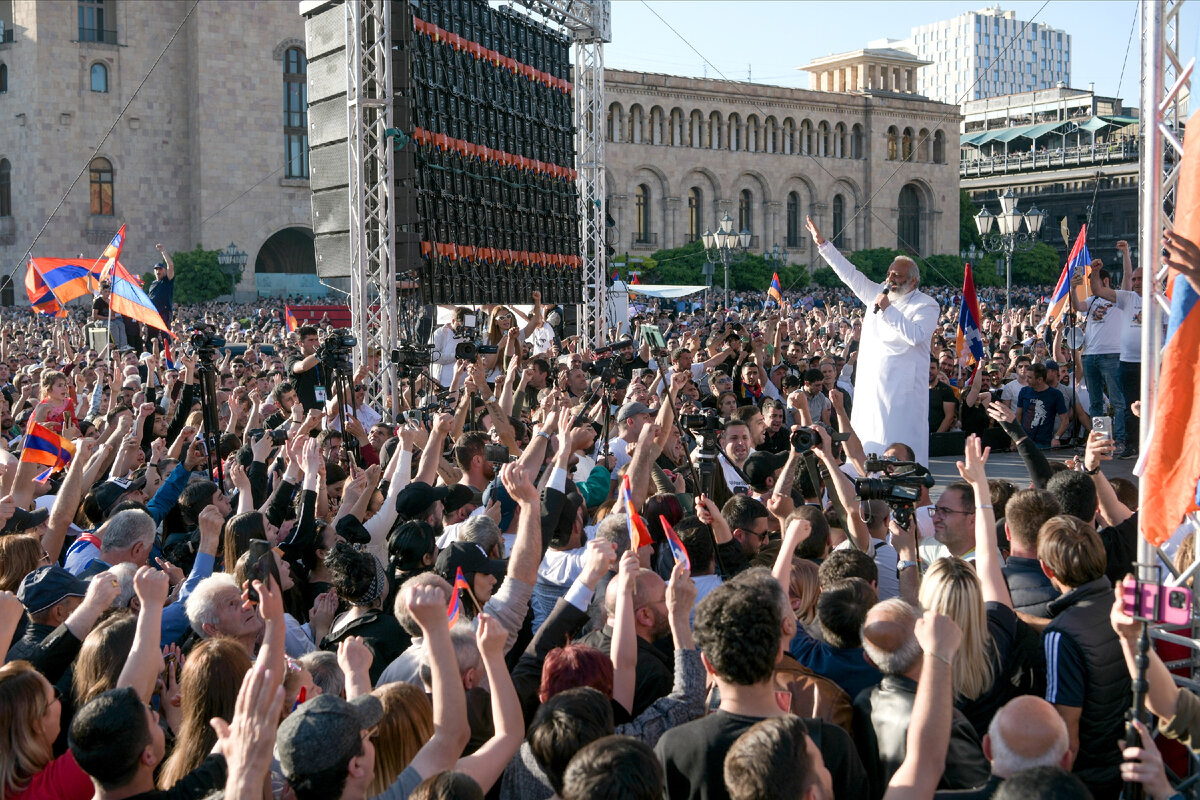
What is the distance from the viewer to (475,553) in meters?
5.02

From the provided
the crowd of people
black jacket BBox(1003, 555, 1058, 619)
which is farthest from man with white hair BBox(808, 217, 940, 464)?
black jacket BBox(1003, 555, 1058, 619)

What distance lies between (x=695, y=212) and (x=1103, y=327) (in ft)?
174

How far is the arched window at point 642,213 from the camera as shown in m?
60.9

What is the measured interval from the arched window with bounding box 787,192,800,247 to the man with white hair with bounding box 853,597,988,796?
211 ft

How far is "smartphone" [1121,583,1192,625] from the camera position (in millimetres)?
3299

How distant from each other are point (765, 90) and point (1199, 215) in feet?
208

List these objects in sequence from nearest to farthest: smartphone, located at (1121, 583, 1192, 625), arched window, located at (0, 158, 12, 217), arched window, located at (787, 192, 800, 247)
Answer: smartphone, located at (1121, 583, 1192, 625) → arched window, located at (0, 158, 12, 217) → arched window, located at (787, 192, 800, 247)

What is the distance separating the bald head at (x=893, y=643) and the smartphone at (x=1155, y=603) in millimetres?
600

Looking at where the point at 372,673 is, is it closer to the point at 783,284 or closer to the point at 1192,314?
the point at 1192,314

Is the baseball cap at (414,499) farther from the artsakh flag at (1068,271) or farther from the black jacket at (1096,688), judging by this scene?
the artsakh flag at (1068,271)

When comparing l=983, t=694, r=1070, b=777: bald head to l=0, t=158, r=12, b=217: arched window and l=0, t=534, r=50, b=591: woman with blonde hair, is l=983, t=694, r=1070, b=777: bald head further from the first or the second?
l=0, t=158, r=12, b=217: arched window

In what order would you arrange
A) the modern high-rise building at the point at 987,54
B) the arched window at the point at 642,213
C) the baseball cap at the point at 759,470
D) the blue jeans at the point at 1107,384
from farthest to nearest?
the modern high-rise building at the point at 987,54 → the arched window at the point at 642,213 → the blue jeans at the point at 1107,384 → the baseball cap at the point at 759,470

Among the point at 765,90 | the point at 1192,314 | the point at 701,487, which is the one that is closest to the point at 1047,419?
the point at 701,487

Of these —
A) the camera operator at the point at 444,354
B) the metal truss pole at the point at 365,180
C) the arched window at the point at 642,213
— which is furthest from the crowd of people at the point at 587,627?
the arched window at the point at 642,213
